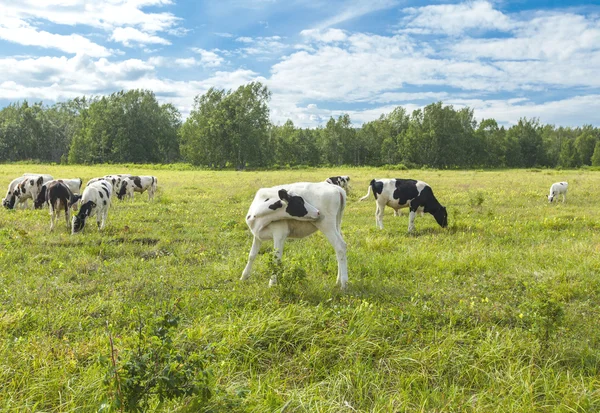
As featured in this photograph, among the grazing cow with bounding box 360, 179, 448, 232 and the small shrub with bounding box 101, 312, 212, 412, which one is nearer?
the small shrub with bounding box 101, 312, 212, 412

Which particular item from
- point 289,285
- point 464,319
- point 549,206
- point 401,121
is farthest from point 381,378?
point 401,121

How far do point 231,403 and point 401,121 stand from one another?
95.1 meters

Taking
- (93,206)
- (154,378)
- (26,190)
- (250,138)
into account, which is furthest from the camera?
(250,138)

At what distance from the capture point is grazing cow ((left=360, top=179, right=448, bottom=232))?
42.4ft

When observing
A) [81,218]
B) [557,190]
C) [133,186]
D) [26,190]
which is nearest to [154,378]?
[81,218]

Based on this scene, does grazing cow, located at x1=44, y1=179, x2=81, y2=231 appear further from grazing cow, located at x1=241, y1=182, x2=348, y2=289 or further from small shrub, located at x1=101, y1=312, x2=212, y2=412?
small shrub, located at x1=101, y1=312, x2=212, y2=412

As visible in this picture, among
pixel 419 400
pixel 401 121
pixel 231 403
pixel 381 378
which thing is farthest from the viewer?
pixel 401 121

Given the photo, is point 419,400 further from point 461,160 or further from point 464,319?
point 461,160

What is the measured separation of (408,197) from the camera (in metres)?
13.4

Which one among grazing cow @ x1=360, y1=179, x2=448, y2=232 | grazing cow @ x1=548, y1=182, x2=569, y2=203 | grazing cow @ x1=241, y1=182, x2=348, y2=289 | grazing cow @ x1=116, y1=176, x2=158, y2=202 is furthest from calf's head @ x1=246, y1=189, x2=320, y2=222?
grazing cow @ x1=548, y1=182, x2=569, y2=203

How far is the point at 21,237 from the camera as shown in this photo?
1039 cm

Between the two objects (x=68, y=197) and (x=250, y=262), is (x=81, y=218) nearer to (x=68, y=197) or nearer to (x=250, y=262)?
(x=68, y=197)

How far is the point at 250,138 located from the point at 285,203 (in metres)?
61.3

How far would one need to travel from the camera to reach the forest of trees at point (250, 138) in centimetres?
6838
